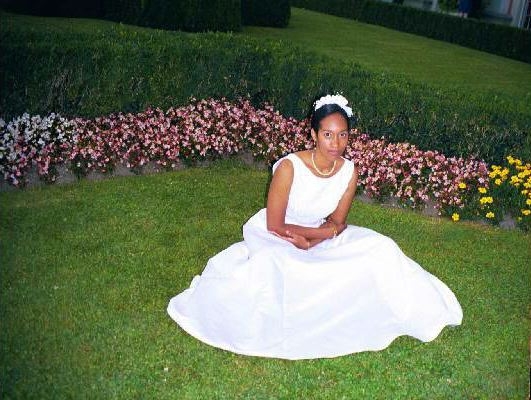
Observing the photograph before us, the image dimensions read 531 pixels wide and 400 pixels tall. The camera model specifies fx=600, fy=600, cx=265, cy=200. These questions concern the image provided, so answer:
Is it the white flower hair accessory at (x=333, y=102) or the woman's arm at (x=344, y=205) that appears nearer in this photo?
the white flower hair accessory at (x=333, y=102)

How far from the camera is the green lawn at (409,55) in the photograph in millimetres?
18734

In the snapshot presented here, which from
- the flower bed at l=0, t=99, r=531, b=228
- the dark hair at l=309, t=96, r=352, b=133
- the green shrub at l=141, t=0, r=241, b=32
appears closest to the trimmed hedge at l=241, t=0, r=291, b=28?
the green shrub at l=141, t=0, r=241, b=32

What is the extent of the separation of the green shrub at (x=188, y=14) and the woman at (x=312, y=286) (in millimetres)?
15418

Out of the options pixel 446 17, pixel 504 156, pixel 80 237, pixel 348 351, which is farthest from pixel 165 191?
pixel 446 17

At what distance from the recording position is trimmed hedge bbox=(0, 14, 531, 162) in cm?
796

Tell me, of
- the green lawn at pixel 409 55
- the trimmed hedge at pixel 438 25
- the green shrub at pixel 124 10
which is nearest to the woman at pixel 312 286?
the green lawn at pixel 409 55

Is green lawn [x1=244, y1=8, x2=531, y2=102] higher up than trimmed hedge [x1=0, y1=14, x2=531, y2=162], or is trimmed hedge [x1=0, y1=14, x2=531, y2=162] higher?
trimmed hedge [x1=0, y1=14, x2=531, y2=162]

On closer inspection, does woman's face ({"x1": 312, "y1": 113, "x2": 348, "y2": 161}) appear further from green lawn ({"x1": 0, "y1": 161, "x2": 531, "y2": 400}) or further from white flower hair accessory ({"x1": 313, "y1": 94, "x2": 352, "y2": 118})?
green lawn ({"x1": 0, "y1": 161, "x2": 531, "y2": 400})

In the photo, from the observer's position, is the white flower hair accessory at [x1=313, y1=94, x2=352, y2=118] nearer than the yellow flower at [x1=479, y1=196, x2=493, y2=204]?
Yes

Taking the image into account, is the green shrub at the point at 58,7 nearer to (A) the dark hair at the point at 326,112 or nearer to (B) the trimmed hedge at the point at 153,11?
(B) the trimmed hedge at the point at 153,11

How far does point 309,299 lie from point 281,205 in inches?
32.6

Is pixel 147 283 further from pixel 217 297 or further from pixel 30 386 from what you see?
pixel 30 386

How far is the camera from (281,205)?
5.06 meters

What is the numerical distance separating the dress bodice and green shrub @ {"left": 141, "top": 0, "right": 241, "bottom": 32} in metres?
15.3
